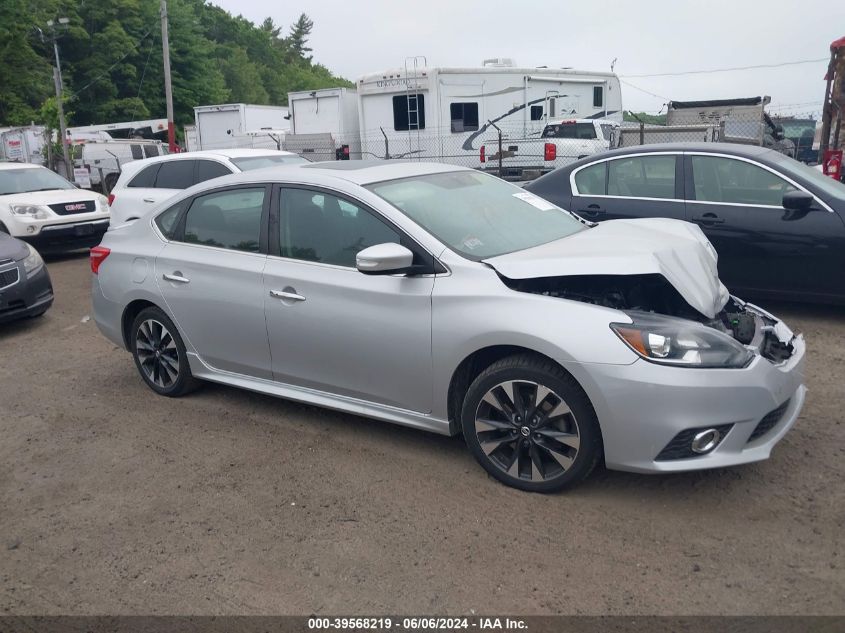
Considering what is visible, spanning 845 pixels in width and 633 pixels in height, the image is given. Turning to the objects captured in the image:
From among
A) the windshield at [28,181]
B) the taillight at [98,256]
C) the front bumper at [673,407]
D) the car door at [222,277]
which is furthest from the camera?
the windshield at [28,181]

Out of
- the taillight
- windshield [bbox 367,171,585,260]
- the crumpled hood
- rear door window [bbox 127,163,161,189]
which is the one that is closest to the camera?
the crumpled hood

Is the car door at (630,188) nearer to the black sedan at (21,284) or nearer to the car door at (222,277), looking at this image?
the car door at (222,277)

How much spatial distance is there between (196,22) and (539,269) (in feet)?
200

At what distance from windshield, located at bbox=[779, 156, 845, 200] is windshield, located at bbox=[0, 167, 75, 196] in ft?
37.7

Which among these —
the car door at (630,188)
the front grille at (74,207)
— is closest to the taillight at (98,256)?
the car door at (630,188)

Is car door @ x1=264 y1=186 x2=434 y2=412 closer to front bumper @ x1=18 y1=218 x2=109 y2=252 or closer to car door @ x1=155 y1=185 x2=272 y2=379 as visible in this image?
car door @ x1=155 y1=185 x2=272 y2=379

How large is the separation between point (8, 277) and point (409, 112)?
1308cm

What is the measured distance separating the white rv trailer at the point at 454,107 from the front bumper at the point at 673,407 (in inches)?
614

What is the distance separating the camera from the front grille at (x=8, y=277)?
308 inches

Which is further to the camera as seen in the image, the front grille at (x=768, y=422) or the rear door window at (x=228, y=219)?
the rear door window at (x=228, y=219)

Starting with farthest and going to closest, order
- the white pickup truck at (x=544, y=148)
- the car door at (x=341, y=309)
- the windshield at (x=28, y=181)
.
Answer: the white pickup truck at (x=544, y=148) < the windshield at (x=28, y=181) < the car door at (x=341, y=309)

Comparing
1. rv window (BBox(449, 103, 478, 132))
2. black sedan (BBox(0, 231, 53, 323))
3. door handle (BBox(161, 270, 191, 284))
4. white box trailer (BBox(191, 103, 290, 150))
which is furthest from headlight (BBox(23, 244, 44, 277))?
white box trailer (BBox(191, 103, 290, 150))

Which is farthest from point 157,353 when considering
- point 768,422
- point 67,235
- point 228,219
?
point 67,235

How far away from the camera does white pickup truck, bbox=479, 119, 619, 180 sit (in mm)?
17734
